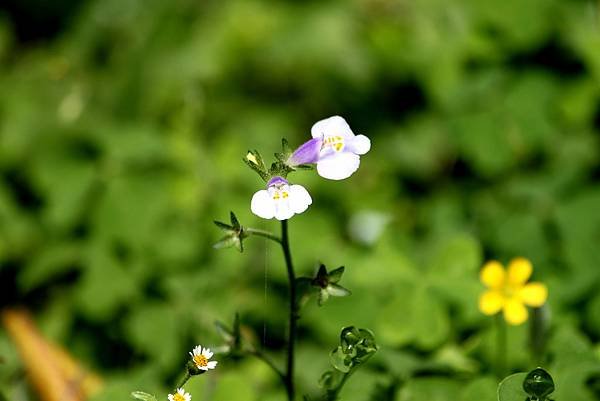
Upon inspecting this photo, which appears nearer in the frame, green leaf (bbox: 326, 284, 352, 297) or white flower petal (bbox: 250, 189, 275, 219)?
white flower petal (bbox: 250, 189, 275, 219)

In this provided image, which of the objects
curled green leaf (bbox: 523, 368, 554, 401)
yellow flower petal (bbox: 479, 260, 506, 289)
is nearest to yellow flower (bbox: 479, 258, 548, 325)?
yellow flower petal (bbox: 479, 260, 506, 289)

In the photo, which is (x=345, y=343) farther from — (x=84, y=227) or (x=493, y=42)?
(x=493, y=42)

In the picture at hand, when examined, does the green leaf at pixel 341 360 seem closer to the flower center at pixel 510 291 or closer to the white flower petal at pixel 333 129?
the white flower petal at pixel 333 129

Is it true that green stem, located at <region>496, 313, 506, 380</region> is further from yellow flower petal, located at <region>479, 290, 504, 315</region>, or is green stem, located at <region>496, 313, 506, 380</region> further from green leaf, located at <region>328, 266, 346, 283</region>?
green leaf, located at <region>328, 266, 346, 283</region>

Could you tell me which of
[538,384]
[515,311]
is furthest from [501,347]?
[538,384]

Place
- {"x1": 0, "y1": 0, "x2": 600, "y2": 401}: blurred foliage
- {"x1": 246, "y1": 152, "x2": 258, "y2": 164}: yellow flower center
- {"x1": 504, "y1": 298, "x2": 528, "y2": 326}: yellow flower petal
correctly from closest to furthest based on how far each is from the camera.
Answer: {"x1": 246, "y1": 152, "x2": 258, "y2": 164}: yellow flower center → {"x1": 504, "y1": 298, "x2": 528, "y2": 326}: yellow flower petal → {"x1": 0, "y1": 0, "x2": 600, "y2": 401}: blurred foliage

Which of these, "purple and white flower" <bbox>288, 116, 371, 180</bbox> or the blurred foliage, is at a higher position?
the blurred foliage

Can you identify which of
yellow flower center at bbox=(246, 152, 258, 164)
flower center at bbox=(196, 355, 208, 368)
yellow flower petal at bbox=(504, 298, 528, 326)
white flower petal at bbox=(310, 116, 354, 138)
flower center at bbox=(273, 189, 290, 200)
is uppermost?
yellow flower petal at bbox=(504, 298, 528, 326)

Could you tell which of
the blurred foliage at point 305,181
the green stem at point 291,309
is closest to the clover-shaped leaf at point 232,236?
the green stem at point 291,309
